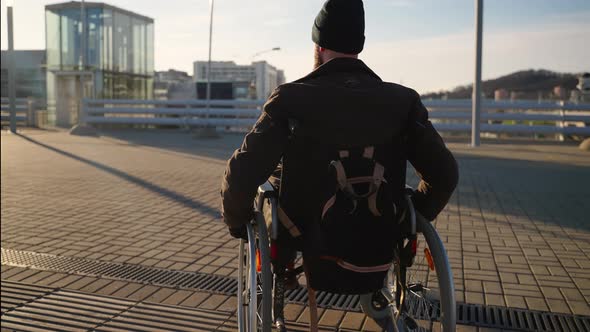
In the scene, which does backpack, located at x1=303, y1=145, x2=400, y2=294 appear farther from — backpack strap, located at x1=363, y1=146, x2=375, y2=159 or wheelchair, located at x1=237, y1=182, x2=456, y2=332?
wheelchair, located at x1=237, y1=182, x2=456, y2=332

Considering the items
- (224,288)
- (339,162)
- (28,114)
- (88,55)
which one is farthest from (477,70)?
(28,114)

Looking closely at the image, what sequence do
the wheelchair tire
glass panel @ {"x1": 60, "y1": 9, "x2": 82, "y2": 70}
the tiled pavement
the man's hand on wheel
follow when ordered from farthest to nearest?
glass panel @ {"x1": 60, "y1": 9, "x2": 82, "y2": 70}
the tiled pavement
the man's hand on wheel
the wheelchair tire

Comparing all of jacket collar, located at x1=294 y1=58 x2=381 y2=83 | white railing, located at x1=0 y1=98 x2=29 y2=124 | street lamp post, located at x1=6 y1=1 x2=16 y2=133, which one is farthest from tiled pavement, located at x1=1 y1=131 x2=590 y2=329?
white railing, located at x1=0 y1=98 x2=29 y2=124

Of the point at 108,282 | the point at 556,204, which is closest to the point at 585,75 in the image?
the point at 556,204

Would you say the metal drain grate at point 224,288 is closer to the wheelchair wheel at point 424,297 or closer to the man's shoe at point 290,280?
the wheelchair wheel at point 424,297

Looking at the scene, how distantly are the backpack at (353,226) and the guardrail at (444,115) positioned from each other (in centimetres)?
1696

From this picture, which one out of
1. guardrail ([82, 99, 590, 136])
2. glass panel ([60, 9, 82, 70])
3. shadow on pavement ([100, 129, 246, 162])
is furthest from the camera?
glass panel ([60, 9, 82, 70])

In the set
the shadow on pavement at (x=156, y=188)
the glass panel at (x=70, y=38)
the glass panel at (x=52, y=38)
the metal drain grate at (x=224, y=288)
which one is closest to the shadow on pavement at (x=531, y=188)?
the metal drain grate at (x=224, y=288)

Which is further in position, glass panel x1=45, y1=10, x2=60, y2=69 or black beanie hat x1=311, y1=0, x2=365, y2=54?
glass panel x1=45, y1=10, x2=60, y2=69

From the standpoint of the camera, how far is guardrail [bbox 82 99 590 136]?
60.0ft

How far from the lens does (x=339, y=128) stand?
2449 millimetres

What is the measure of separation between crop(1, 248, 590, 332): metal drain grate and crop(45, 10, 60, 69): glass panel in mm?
25093

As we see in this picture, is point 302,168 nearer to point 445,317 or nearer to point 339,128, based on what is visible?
point 339,128

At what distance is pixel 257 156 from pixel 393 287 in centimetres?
110
